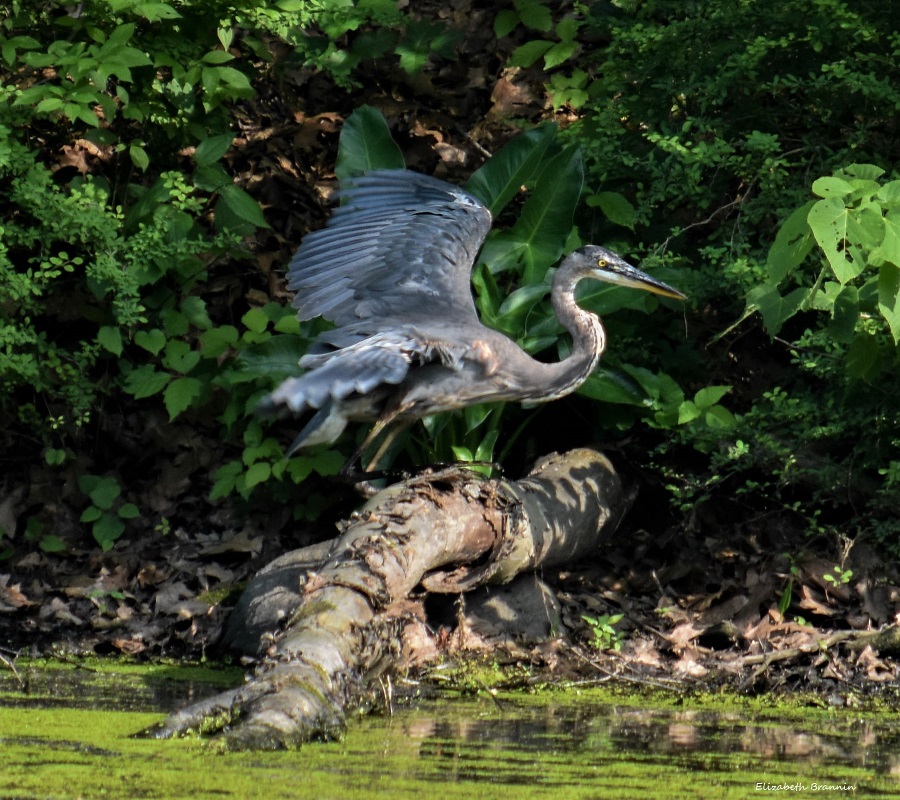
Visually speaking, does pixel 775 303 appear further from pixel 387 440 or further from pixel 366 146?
pixel 366 146

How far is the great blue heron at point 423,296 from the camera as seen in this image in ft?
19.3

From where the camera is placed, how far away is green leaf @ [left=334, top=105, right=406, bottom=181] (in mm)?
6742

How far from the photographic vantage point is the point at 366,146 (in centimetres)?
679

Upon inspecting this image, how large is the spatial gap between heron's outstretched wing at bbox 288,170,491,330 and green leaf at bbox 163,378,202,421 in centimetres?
83

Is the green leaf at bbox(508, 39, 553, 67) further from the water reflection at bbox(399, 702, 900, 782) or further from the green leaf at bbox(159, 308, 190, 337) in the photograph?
the water reflection at bbox(399, 702, 900, 782)

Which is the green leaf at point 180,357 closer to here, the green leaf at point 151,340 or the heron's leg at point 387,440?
the green leaf at point 151,340

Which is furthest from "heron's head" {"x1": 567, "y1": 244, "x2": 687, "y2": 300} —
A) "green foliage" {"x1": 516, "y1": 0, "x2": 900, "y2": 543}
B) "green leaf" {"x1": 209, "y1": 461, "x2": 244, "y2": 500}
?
"green leaf" {"x1": 209, "y1": 461, "x2": 244, "y2": 500}

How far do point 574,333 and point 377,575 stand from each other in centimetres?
200

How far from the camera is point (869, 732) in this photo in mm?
4211

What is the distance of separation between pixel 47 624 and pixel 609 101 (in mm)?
3708

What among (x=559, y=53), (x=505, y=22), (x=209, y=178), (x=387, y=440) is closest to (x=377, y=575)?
(x=387, y=440)

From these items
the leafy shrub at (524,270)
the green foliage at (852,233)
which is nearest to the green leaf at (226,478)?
the leafy shrub at (524,270)

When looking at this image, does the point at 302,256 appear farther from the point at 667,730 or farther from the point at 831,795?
the point at 831,795

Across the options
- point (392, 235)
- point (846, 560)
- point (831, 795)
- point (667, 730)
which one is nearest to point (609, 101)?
point (392, 235)
